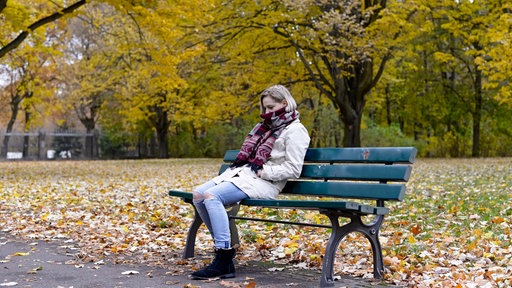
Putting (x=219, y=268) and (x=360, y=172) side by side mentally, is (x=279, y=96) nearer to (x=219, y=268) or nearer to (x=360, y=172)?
(x=360, y=172)

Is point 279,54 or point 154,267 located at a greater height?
point 279,54

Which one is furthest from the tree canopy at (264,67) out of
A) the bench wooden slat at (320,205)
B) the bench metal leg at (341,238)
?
the bench metal leg at (341,238)

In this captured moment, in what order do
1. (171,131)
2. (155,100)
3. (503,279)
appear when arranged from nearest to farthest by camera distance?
(503,279) → (155,100) → (171,131)

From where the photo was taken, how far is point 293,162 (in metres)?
5.34

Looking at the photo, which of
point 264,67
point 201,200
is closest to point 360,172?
point 201,200

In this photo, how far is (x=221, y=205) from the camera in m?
5.18

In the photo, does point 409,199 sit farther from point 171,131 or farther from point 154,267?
point 171,131

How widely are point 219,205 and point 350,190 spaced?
1.06 metres

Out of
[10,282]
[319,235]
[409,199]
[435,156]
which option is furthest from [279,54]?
[10,282]

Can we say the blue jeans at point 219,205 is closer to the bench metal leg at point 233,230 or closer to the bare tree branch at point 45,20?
the bench metal leg at point 233,230

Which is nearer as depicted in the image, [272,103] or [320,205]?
[320,205]

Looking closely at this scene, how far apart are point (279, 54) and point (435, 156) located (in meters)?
13.7

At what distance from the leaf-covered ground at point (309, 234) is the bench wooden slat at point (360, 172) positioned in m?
0.73

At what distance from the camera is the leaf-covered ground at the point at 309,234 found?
5.21 m
